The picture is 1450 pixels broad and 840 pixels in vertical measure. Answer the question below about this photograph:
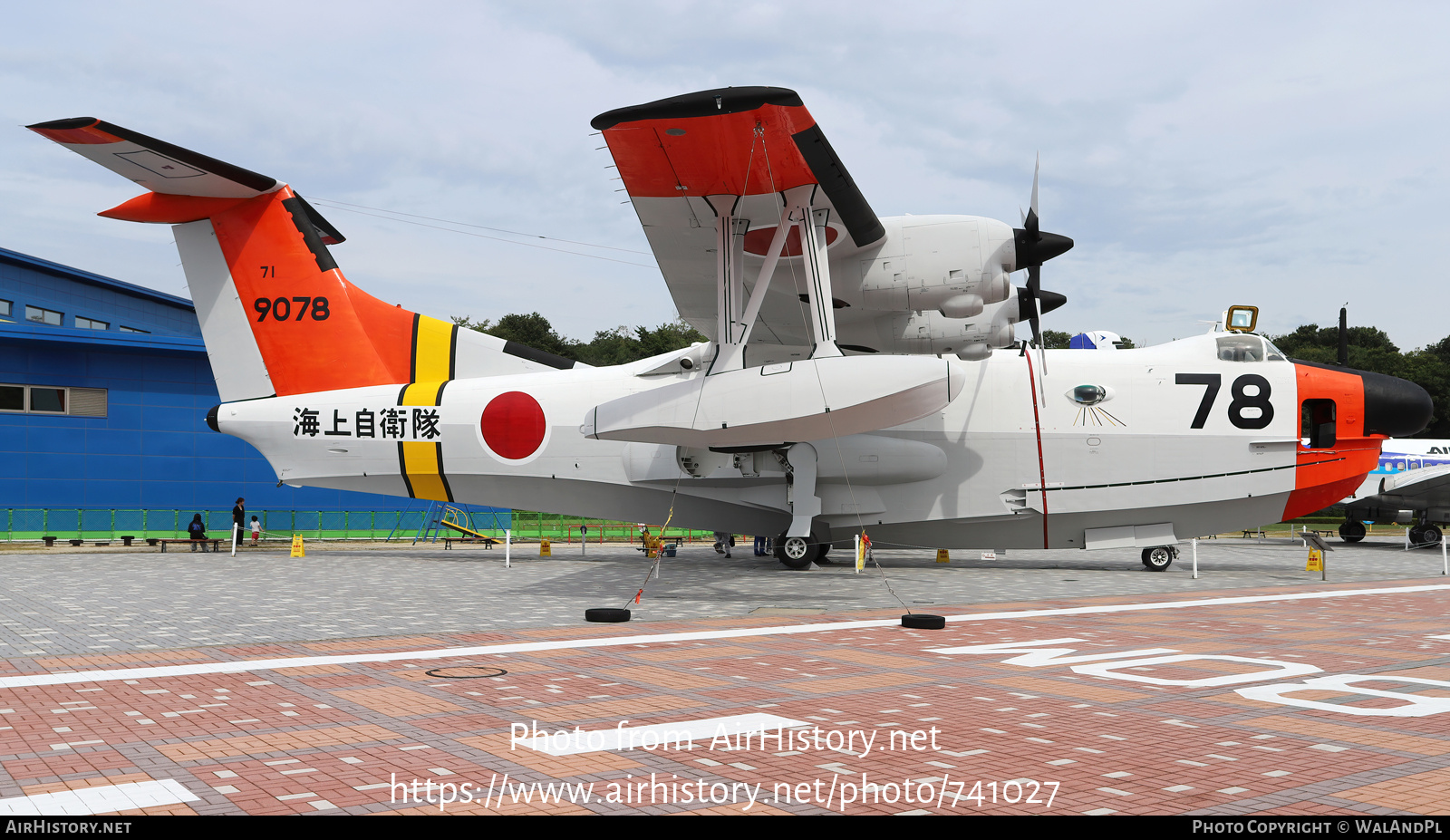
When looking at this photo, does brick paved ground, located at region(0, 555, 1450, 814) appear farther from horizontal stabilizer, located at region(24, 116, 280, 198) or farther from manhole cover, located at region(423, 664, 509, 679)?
horizontal stabilizer, located at region(24, 116, 280, 198)

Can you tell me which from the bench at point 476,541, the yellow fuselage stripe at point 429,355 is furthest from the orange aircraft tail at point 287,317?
the bench at point 476,541

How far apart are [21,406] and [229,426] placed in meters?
18.1

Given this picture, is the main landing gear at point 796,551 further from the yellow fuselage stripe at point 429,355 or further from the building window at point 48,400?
the building window at point 48,400

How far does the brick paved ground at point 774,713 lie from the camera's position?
4266 millimetres

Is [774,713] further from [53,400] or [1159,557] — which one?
[53,400]

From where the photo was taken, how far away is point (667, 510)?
19047mm

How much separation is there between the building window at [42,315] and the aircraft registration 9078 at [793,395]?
31767 millimetres

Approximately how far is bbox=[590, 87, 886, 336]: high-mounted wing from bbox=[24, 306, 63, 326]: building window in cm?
4189

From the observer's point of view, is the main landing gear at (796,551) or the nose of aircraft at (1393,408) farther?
the main landing gear at (796,551)

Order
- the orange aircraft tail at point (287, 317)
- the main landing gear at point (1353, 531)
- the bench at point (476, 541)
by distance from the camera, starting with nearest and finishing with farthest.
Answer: the orange aircraft tail at point (287, 317)
the bench at point (476, 541)
the main landing gear at point (1353, 531)

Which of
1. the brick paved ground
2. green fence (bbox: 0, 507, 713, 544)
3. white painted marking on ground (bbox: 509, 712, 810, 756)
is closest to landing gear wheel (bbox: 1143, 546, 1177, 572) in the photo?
the brick paved ground

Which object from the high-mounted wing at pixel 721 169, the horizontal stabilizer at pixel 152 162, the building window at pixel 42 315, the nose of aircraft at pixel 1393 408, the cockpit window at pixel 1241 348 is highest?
the building window at pixel 42 315

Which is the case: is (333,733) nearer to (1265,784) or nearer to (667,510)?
(1265,784)
